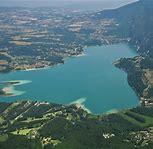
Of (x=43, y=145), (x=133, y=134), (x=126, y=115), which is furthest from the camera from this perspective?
(x=126, y=115)

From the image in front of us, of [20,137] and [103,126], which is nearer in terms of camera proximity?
[20,137]

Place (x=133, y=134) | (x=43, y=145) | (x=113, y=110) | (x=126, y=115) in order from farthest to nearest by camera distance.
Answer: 1. (x=113, y=110)
2. (x=126, y=115)
3. (x=133, y=134)
4. (x=43, y=145)

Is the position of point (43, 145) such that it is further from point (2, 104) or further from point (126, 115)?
point (2, 104)

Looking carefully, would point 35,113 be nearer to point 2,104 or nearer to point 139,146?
point 2,104

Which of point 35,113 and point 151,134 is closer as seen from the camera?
point 151,134

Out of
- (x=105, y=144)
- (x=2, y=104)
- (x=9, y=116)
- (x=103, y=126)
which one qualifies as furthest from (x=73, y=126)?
(x=2, y=104)

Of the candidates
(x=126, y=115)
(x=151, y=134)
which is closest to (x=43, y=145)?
(x=151, y=134)

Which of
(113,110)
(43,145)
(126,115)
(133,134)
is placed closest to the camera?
(43,145)

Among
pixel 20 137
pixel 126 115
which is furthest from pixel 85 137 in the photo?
pixel 126 115
